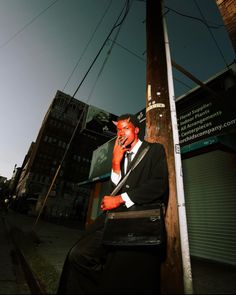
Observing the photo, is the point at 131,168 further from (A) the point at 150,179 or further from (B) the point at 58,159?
(B) the point at 58,159

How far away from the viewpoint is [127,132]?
2.25 meters

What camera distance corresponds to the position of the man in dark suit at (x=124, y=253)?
1.47 meters

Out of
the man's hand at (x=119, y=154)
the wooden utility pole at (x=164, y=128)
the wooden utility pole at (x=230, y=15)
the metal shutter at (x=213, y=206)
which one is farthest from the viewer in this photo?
the wooden utility pole at (x=230, y=15)

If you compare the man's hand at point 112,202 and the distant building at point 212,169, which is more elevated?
the distant building at point 212,169

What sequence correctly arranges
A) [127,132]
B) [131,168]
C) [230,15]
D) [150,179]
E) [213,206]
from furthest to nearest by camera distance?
[213,206]
[230,15]
[127,132]
[131,168]
[150,179]

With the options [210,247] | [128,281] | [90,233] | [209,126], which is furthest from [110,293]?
[210,247]

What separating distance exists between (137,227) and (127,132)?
1094 millimetres

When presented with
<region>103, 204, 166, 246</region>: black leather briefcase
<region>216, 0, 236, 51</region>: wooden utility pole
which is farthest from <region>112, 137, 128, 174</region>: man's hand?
<region>216, 0, 236, 51</region>: wooden utility pole

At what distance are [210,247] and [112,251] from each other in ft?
18.2

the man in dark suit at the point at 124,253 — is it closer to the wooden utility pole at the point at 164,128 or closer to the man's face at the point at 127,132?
the man's face at the point at 127,132

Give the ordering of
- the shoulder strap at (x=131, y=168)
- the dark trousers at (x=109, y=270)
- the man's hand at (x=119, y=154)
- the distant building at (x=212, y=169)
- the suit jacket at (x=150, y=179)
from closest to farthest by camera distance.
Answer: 1. the dark trousers at (x=109, y=270)
2. the suit jacket at (x=150, y=179)
3. the shoulder strap at (x=131, y=168)
4. the man's hand at (x=119, y=154)
5. the distant building at (x=212, y=169)

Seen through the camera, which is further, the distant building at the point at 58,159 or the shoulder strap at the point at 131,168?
the distant building at the point at 58,159

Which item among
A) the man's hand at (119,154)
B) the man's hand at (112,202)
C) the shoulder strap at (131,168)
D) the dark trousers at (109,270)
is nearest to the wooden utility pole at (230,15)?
the man's hand at (119,154)

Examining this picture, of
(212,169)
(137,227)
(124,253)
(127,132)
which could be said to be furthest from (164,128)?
(212,169)
